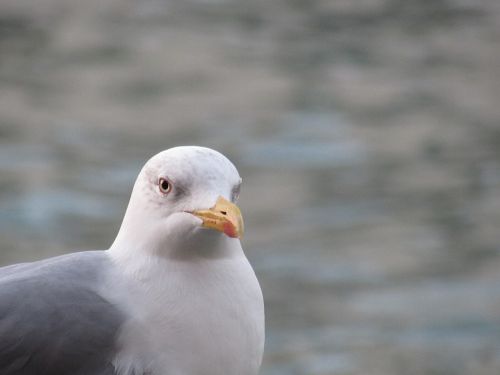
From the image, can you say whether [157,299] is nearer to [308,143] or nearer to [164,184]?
[164,184]

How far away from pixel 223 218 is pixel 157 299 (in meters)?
0.23

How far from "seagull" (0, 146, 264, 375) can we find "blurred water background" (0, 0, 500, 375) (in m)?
3.41

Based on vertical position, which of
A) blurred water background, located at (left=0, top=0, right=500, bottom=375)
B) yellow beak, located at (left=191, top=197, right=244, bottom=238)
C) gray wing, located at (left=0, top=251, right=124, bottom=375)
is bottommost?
gray wing, located at (left=0, top=251, right=124, bottom=375)

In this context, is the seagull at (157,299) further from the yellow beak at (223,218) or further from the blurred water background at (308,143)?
the blurred water background at (308,143)

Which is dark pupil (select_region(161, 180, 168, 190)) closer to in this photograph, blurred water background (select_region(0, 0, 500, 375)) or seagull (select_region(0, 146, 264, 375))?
seagull (select_region(0, 146, 264, 375))

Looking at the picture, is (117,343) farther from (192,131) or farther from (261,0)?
(261,0)

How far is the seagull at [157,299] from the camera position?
2.35 m

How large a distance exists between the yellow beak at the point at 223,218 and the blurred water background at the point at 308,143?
3536 millimetres

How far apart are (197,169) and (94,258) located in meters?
0.30

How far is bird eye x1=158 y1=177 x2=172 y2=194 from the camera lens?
2389 mm

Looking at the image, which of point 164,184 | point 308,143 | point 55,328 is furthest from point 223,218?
point 308,143

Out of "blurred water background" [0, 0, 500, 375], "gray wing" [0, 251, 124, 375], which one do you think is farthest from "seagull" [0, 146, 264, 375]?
"blurred water background" [0, 0, 500, 375]

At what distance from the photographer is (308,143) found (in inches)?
300

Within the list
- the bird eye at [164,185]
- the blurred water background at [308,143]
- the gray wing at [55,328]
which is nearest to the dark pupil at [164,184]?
the bird eye at [164,185]
